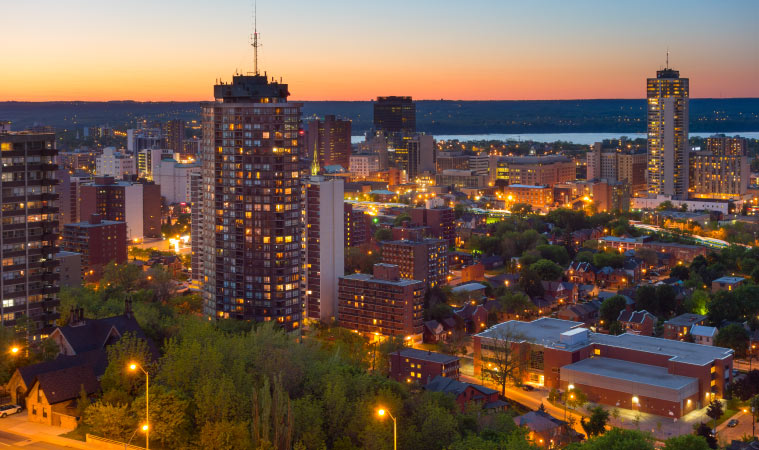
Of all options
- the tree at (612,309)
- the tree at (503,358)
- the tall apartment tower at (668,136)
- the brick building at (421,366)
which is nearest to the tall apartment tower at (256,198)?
the brick building at (421,366)

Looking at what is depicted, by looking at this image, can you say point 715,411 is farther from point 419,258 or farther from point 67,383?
point 419,258

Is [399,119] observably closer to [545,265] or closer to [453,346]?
[545,265]

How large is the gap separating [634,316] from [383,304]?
30.2 feet

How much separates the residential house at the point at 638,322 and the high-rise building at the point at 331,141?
76.6m

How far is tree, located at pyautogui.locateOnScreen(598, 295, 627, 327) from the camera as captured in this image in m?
37.1

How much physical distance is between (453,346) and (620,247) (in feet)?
78.4

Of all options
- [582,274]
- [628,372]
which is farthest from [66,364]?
[582,274]

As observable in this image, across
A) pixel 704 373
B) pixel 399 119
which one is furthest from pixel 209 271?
pixel 399 119

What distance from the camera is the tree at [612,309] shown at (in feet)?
122

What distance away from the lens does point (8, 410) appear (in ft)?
62.5

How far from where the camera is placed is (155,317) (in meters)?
27.9

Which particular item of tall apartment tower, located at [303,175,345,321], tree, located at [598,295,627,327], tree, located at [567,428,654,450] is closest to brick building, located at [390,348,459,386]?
tall apartment tower, located at [303,175,345,321]

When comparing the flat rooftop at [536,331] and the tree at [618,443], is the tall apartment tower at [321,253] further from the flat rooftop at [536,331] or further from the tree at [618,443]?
the tree at [618,443]

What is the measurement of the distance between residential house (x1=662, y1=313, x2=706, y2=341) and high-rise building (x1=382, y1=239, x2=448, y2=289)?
10.1m
